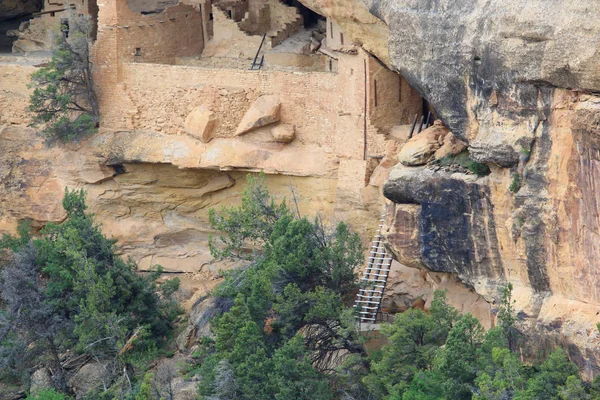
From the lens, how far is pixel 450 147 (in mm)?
25344

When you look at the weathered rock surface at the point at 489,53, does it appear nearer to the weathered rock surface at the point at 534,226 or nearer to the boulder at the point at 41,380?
the weathered rock surface at the point at 534,226

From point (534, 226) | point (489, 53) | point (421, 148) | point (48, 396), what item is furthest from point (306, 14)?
point (534, 226)

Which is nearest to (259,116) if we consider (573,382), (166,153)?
(166,153)

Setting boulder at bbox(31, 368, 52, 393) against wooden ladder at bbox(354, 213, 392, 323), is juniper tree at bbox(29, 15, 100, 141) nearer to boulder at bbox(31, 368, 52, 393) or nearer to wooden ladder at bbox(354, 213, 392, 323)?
boulder at bbox(31, 368, 52, 393)

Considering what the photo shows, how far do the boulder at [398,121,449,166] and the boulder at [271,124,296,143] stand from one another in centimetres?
365

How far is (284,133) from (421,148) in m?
4.22

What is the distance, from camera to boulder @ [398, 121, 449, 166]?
84.1 ft

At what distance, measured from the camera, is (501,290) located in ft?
80.4

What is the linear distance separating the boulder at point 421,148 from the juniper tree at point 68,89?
7.40 metres

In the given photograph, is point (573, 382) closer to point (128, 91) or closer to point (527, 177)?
point (527, 177)

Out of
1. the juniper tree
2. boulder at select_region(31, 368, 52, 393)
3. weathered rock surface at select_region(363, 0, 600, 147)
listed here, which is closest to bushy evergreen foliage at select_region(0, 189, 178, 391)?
boulder at select_region(31, 368, 52, 393)

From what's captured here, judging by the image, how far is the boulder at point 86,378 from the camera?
94.0 ft

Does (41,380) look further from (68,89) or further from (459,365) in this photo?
(459,365)

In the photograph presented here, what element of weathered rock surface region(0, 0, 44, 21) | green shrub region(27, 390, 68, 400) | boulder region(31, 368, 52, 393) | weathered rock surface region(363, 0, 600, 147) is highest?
weathered rock surface region(363, 0, 600, 147)
